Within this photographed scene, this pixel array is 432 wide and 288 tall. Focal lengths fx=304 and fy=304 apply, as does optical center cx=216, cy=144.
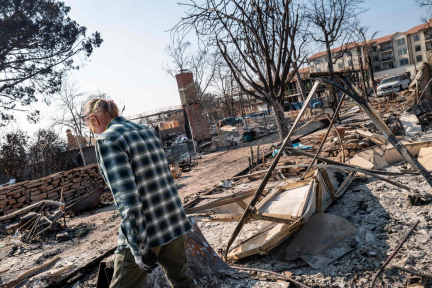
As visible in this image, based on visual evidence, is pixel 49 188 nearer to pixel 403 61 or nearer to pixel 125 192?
pixel 125 192

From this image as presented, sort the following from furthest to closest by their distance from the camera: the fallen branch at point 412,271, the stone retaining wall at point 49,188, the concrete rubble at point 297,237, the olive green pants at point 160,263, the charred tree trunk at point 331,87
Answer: the charred tree trunk at point 331,87, the stone retaining wall at point 49,188, the concrete rubble at point 297,237, the fallen branch at point 412,271, the olive green pants at point 160,263

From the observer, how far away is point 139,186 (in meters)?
2.07

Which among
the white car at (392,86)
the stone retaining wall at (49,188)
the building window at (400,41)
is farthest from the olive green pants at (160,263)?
the building window at (400,41)

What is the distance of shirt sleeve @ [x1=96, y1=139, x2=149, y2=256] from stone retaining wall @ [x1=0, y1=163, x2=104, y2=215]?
9507 millimetres

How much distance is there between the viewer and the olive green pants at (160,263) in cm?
204

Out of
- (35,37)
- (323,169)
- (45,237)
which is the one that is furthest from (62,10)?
(323,169)

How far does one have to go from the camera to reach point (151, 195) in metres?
2.10

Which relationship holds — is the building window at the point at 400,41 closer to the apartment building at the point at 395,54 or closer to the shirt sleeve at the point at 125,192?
the apartment building at the point at 395,54

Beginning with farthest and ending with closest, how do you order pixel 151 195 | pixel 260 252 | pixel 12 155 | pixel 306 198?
pixel 12 155, pixel 306 198, pixel 260 252, pixel 151 195

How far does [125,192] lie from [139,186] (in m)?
0.17

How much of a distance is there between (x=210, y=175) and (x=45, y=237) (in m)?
5.64

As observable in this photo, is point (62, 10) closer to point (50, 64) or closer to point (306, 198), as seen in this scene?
point (50, 64)

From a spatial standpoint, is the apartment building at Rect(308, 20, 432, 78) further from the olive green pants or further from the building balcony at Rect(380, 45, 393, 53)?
the olive green pants

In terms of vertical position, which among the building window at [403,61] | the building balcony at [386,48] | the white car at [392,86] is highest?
the building balcony at [386,48]
